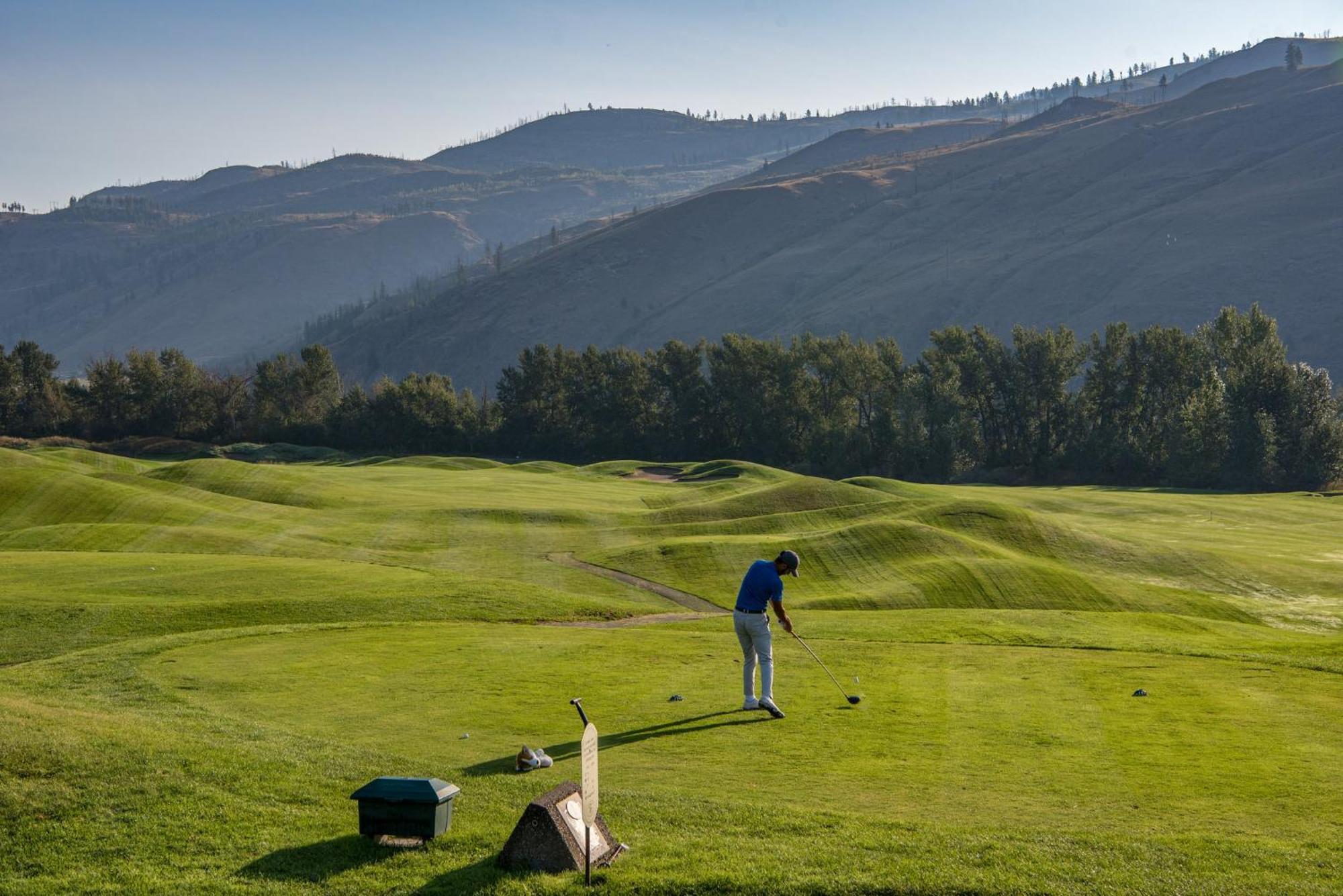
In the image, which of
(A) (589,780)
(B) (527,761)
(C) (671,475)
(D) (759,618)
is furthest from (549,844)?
(C) (671,475)

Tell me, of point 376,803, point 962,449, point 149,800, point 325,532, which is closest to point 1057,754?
point 376,803

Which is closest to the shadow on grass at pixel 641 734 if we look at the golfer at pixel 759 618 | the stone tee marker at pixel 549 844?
the golfer at pixel 759 618

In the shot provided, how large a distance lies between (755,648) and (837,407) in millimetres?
116427

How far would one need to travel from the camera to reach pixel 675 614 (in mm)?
40406

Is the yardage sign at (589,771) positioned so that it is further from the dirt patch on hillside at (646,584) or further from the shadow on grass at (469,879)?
the dirt patch on hillside at (646,584)

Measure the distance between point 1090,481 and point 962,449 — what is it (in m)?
13.7

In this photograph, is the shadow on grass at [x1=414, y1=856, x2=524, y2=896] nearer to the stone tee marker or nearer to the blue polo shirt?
the stone tee marker

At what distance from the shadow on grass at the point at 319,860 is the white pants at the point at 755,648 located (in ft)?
27.8

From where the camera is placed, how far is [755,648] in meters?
20.8

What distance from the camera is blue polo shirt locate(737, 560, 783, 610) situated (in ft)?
67.7

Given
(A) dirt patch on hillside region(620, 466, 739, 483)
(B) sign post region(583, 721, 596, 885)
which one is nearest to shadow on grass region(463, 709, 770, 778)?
(B) sign post region(583, 721, 596, 885)

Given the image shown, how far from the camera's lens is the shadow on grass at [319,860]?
41.5ft

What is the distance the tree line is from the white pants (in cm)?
10466

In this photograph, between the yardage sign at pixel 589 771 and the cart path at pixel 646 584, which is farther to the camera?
the cart path at pixel 646 584
